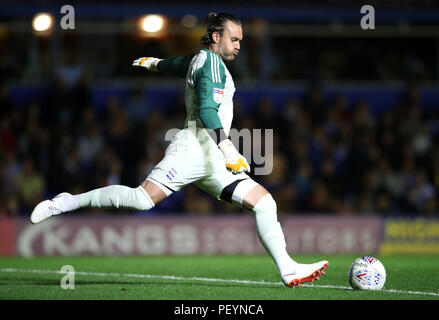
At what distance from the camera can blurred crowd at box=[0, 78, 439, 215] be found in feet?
47.9

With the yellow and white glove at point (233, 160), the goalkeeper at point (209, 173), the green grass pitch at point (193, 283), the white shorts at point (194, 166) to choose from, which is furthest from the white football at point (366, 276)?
the yellow and white glove at point (233, 160)

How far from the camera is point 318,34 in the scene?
18.4 meters

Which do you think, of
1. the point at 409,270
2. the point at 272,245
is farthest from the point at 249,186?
the point at 409,270

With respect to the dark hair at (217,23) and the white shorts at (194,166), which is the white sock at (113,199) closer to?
the white shorts at (194,166)

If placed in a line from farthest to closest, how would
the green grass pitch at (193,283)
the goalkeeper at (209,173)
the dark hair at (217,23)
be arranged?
the dark hair at (217,23) < the goalkeeper at (209,173) < the green grass pitch at (193,283)

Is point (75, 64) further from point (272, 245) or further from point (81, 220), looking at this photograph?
point (272, 245)

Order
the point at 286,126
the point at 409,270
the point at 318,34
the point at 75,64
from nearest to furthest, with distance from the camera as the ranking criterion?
the point at 409,270 < the point at 286,126 < the point at 75,64 < the point at 318,34

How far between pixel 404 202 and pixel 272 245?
29.4ft

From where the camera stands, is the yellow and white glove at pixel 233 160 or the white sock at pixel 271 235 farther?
the white sock at pixel 271 235

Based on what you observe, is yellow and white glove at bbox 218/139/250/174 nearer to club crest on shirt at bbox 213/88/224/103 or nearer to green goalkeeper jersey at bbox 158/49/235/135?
green goalkeeper jersey at bbox 158/49/235/135

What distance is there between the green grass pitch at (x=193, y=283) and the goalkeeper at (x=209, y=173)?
0.44 metres

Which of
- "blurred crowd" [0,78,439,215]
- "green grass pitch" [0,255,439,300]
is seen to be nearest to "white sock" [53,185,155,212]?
"green grass pitch" [0,255,439,300]

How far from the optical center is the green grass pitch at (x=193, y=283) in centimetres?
659

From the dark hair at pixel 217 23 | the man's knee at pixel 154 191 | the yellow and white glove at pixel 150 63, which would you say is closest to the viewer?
the man's knee at pixel 154 191
